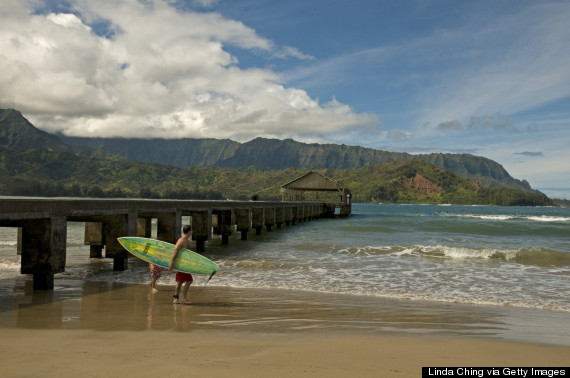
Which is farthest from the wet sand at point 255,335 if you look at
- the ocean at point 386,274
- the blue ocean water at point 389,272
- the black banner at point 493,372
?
the blue ocean water at point 389,272

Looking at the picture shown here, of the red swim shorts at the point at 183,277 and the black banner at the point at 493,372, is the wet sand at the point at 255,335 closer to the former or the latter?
the black banner at the point at 493,372

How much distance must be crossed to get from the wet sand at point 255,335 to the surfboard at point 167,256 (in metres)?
0.74

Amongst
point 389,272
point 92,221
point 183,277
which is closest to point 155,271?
point 183,277

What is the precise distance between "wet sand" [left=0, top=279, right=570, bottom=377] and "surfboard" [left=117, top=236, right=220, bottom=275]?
0.74 metres

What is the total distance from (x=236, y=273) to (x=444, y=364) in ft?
31.1

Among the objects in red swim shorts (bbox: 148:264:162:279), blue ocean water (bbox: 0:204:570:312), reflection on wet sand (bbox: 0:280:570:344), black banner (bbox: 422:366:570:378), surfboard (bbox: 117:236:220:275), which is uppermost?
surfboard (bbox: 117:236:220:275)

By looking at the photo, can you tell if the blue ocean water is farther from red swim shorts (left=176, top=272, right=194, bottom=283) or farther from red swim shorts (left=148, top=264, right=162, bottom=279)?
red swim shorts (left=176, top=272, right=194, bottom=283)

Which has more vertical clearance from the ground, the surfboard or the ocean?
the surfboard

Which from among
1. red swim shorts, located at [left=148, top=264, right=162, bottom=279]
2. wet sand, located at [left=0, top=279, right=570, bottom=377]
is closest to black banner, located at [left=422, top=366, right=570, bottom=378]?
wet sand, located at [left=0, top=279, right=570, bottom=377]

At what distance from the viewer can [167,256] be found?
33.7ft

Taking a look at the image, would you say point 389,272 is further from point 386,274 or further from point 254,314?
point 254,314

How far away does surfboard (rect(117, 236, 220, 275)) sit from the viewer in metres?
9.47

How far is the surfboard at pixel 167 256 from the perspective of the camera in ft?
31.1

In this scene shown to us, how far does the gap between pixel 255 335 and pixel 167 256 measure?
4.61m
